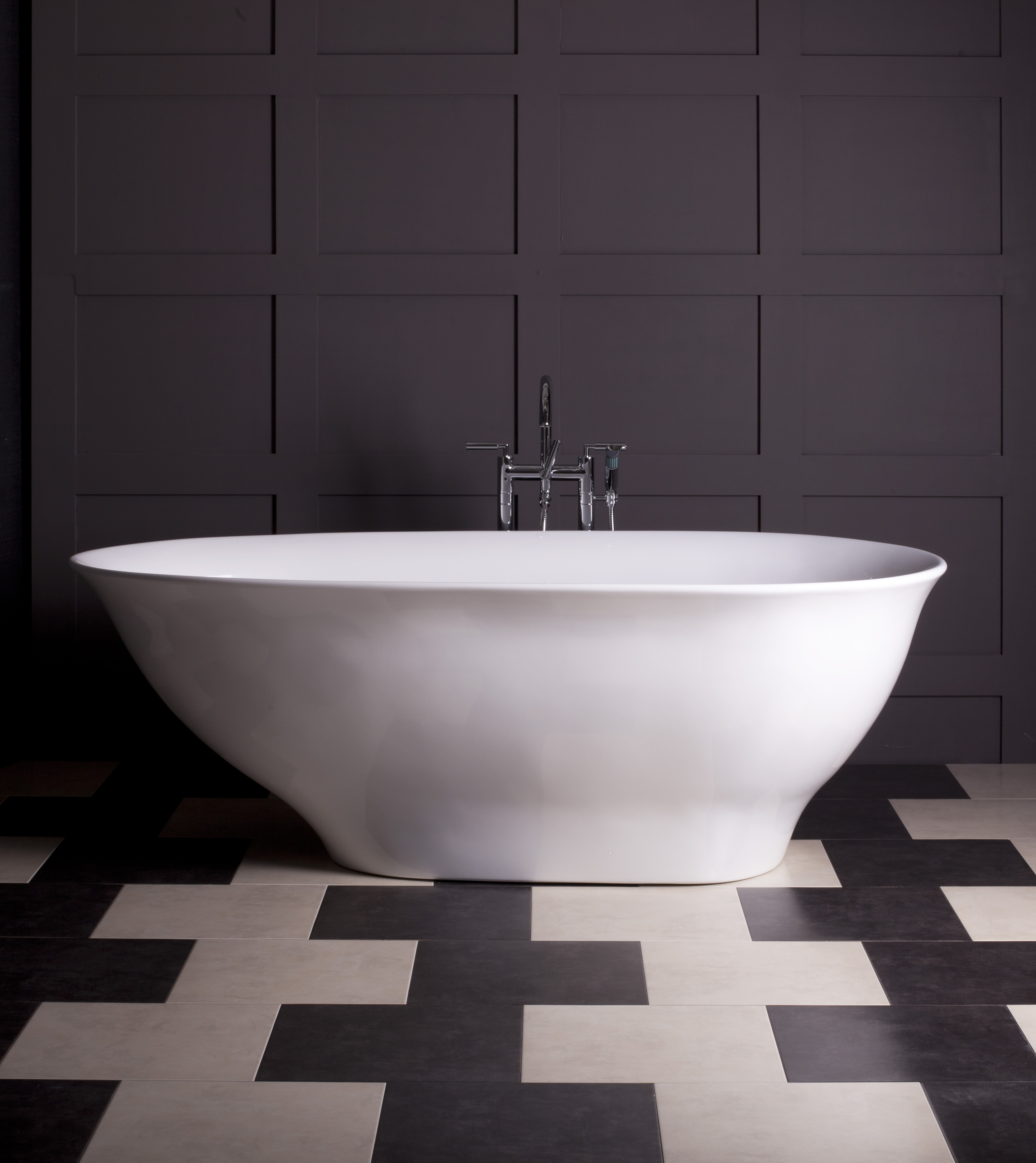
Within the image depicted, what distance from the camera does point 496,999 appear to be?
62.4 inches

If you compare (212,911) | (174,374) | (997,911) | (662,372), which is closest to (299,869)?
(212,911)

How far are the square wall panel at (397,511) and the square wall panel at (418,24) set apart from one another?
1.05m

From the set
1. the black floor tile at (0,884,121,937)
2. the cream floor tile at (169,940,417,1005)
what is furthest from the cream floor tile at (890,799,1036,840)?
the black floor tile at (0,884,121,937)

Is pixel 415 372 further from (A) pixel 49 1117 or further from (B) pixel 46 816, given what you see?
(A) pixel 49 1117

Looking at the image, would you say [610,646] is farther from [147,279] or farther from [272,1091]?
[147,279]

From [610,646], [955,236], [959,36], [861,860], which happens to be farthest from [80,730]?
[959,36]

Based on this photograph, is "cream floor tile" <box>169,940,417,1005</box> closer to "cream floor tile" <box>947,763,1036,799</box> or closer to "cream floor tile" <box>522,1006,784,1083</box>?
"cream floor tile" <box>522,1006,784,1083</box>

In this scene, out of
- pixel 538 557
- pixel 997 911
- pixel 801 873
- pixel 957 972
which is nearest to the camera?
pixel 957 972

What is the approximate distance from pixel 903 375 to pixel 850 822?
110 cm

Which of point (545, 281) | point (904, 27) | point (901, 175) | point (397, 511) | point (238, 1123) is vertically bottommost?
point (238, 1123)

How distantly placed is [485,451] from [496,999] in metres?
1.54

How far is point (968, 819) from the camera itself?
2393mm

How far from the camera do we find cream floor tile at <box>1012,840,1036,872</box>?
2.13 meters

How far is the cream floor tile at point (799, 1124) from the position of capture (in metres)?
1.23
